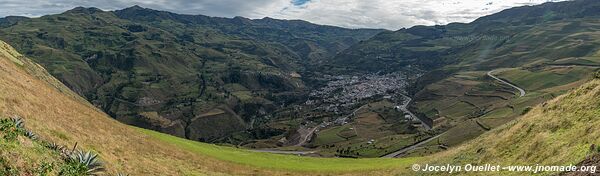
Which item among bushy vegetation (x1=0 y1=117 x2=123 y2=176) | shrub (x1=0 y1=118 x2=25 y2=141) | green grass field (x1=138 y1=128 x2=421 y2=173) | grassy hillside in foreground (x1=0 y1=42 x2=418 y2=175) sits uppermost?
shrub (x1=0 y1=118 x2=25 y2=141)

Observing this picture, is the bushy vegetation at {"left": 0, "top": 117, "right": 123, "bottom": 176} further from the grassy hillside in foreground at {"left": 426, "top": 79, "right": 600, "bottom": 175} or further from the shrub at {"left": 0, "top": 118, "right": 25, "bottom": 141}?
the grassy hillside in foreground at {"left": 426, "top": 79, "right": 600, "bottom": 175}

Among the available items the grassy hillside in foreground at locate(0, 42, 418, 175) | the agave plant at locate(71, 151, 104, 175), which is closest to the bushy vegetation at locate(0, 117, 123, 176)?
the agave plant at locate(71, 151, 104, 175)

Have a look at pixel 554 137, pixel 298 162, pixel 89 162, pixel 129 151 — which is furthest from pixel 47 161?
pixel 298 162

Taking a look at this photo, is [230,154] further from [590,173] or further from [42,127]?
[590,173]

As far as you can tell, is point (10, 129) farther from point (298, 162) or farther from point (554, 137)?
point (298, 162)

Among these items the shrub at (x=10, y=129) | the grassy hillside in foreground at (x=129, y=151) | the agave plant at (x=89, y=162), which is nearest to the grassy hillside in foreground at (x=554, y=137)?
the grassy hillside in foreground at (x=129, y=151)
